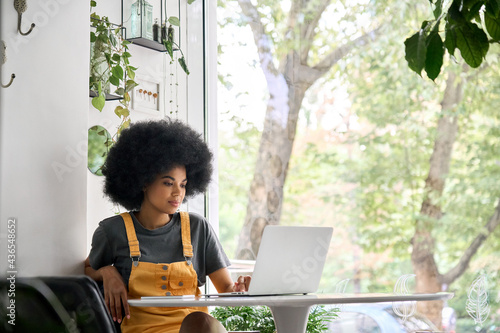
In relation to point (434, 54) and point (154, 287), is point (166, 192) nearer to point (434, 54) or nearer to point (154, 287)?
point (154, 287)

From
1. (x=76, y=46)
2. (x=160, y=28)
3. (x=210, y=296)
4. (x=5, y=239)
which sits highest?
(x=160, y=28)

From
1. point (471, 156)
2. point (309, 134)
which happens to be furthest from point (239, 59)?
point (471, 156)

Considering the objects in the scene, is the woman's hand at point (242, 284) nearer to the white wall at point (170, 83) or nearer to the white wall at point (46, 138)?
the white wall at point (46, 138)

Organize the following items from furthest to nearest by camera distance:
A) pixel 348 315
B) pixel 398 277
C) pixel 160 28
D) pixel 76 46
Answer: pixel 398 277 < pixel 348 315 < pixel 160 28 < pixel 76 46

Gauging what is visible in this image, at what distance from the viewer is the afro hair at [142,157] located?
2.37m

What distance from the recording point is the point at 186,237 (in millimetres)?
2377

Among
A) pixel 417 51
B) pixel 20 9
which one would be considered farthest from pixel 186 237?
pixel 417 51

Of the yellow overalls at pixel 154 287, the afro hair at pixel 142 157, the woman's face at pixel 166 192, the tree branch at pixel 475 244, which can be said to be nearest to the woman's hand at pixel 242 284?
the yellow overalls at pixel 154 287

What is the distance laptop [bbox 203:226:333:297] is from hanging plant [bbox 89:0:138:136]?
1.04m

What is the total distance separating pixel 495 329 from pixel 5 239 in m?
2.46

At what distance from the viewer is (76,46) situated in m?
2.20

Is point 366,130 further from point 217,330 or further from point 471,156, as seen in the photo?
point 217,330

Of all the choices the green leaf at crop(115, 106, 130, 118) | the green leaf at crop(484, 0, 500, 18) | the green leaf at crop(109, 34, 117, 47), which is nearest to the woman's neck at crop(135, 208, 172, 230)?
the green leaf at crop(115, 106, 130, 118)

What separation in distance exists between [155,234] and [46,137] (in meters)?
0.55
